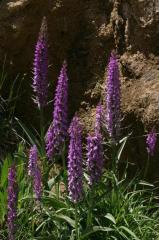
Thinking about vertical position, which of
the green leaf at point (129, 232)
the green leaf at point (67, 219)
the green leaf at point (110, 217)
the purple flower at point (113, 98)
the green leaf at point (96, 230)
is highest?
the purple flower at point (113, 98)

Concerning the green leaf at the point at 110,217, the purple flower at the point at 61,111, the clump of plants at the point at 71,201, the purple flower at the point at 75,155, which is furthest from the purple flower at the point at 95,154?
the green leaf at the point at 110,217

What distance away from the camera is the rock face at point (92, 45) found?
682 centimetres

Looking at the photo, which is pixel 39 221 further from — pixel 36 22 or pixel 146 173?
pixel 36 22

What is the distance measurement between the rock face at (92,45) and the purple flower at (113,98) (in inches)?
36.2

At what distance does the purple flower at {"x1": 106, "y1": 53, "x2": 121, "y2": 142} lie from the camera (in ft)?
18.6

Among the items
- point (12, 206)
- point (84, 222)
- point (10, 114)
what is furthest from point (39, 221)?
point (10, 114)

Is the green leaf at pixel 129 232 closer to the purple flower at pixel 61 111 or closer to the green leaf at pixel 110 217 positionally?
the green leaf at pixel 110 217

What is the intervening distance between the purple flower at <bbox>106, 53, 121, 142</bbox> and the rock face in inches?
36.2

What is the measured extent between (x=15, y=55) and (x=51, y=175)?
1713 millimetres

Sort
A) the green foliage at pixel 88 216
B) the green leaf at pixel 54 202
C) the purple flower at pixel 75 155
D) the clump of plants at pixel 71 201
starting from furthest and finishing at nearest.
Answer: the green leaf at pixel 54 202 < the green foliage at pixel 88 216 < the clump of plants at pixel 71 201 < the purple flower at pixel 75 155

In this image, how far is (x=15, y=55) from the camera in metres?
7.93

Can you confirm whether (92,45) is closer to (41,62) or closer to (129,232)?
(41,62)

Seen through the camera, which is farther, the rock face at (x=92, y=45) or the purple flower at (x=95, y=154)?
the rock face at (x=92, y=45)

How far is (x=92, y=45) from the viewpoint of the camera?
24.5 ft
